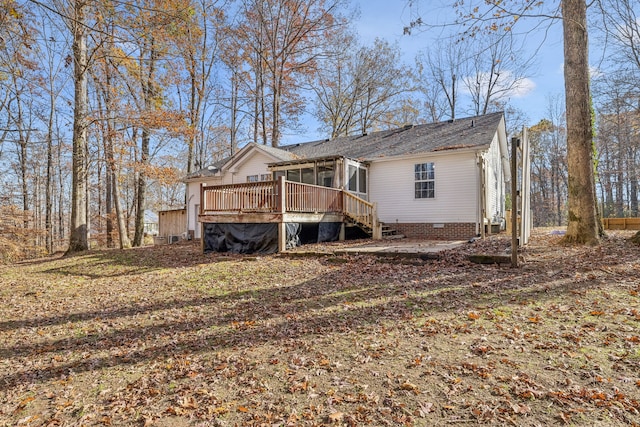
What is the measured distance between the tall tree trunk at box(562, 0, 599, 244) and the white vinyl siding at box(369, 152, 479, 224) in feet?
13.5

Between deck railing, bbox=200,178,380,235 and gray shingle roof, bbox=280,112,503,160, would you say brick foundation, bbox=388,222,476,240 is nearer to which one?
deck railing, bbox=200,178,380,235

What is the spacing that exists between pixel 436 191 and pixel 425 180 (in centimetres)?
62

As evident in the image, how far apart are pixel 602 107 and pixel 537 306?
66.5ft

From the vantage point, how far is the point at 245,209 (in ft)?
34.8

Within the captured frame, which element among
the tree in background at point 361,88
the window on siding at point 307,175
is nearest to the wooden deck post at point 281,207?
the window on siding at point 307,175

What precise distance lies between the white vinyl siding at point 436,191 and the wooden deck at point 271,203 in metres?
1.86

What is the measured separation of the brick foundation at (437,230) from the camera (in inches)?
487

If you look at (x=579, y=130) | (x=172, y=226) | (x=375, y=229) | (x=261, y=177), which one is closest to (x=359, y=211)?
(x=375, y=229)

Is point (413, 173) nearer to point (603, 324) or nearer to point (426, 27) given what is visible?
point (426, 27)

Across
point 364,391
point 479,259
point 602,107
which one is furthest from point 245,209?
Result: point 602,107

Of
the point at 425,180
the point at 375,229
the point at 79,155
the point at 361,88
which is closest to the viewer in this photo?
the point at 79,155

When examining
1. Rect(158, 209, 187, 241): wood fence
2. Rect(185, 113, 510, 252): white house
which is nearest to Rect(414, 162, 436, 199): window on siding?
Rect(185, 113, 510, 252): white house

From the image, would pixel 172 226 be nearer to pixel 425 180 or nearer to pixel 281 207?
pixel 281 207

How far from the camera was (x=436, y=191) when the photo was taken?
12961mm
